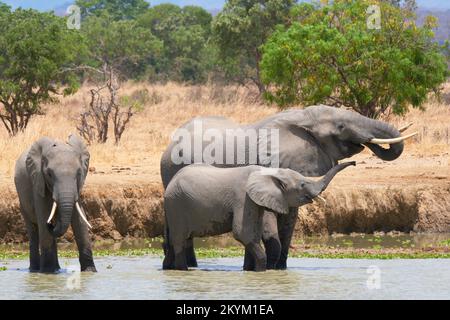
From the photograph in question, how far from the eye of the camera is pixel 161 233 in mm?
23516

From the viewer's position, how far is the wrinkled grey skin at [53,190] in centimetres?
1644

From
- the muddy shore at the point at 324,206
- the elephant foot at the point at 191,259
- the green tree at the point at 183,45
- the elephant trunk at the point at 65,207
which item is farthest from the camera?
the green tree at the point at 183,45

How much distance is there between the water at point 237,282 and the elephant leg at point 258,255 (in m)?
0.12

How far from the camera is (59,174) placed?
1653cm

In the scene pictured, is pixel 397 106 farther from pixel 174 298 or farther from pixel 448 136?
pixel 174 298

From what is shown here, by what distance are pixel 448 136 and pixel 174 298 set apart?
1803cm

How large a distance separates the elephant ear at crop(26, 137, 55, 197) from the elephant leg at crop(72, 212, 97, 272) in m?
0.55

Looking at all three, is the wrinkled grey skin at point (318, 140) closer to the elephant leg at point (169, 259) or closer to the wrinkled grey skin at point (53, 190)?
the elephant leg at point (169, 259)

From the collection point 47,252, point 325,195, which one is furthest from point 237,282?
point 325,195

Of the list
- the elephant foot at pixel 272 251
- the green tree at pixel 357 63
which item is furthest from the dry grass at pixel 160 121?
the elephant foot at pixel 272 251

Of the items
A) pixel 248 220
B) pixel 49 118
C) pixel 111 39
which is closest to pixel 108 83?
pixel 49 118

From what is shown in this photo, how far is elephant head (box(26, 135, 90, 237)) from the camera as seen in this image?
53.7ft

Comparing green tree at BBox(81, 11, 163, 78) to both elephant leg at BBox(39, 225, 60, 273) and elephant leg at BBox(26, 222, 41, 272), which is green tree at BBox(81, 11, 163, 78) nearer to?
elephant leg at BBox(26, 222, 41, 272)
